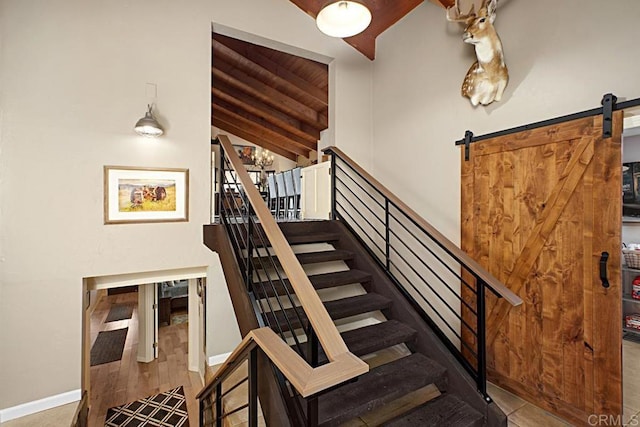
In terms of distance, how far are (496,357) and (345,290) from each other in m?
1.41

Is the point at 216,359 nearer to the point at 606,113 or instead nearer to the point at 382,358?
the point at 382,358

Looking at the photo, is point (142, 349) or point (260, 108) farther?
point (260, 108)

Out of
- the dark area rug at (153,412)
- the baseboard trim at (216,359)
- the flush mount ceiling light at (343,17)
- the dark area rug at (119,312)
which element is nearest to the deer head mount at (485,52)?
the flush mount ceiling light at (343,17)

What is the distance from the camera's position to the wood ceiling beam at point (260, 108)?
6.40 metres

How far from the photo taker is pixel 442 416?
1.80 meters

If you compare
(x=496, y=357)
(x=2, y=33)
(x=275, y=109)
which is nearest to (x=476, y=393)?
(x=496, y=357)

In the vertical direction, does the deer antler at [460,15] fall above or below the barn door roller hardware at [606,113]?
above

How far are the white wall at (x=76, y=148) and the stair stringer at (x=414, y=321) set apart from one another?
55.2 inches

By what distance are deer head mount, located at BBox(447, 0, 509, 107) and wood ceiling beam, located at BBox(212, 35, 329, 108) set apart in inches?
127

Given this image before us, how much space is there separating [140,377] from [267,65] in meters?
5.69

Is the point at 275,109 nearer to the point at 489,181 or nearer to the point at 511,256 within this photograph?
the point at 489,181

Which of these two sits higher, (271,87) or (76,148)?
(271,87)

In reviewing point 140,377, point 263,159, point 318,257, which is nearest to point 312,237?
point 318,257

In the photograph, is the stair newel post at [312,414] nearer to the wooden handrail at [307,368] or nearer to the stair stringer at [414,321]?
the wooden handrail at [307,368]
